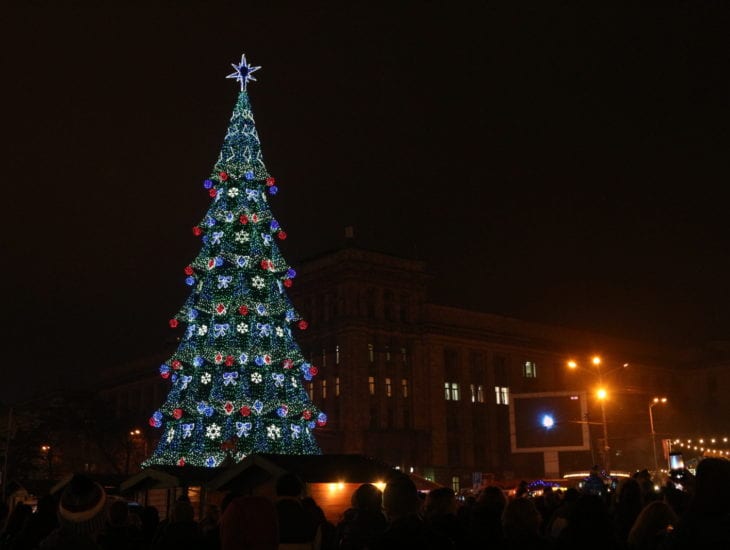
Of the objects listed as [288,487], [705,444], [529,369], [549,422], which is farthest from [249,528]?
[705,444]

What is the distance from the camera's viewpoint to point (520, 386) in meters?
84.3

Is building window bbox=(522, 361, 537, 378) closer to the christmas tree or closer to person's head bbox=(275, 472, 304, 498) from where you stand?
the christmas tree

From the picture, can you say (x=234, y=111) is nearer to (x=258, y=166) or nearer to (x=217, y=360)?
(x=258, y=166)

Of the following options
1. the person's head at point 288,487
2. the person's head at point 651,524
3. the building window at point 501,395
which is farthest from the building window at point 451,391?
the person's head at point 651,524

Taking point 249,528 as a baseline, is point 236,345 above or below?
above

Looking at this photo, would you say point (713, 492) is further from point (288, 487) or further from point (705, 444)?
point (705, 444)

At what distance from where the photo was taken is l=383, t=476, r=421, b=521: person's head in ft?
19.9

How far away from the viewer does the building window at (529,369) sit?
85562 mm

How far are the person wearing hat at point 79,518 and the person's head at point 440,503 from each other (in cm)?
457

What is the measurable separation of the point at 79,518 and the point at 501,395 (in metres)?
79.7

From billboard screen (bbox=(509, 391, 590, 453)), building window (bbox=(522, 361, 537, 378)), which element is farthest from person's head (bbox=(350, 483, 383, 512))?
building window (bbox=(522, 361, 537, 378))

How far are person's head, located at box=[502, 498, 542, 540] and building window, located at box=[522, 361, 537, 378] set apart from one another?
79273mm

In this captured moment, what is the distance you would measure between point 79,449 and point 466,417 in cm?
3863

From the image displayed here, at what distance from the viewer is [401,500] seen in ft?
19.9
